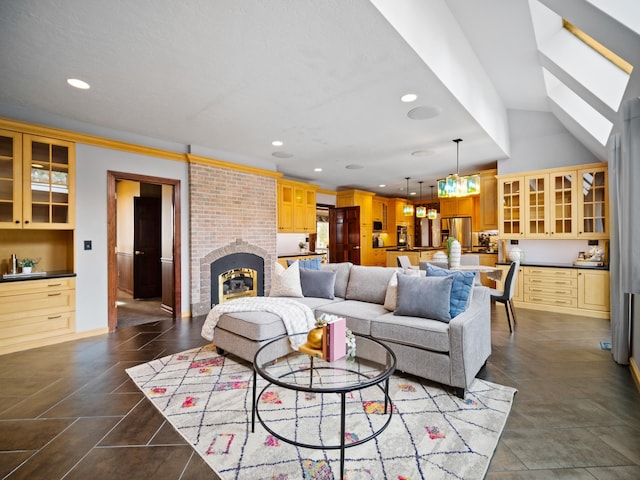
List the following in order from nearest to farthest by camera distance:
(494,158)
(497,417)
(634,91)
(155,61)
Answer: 1. (497,417)
2. (634,91)
3. (155,61)
4. (494,158)

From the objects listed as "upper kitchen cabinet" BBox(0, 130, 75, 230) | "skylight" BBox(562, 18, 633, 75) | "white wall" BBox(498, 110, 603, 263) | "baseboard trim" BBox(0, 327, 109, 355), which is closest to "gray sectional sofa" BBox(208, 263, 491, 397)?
"baseboard trim" BBox(0, 327, 109, 355)

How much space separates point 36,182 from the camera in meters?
3.57

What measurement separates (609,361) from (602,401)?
1.02m

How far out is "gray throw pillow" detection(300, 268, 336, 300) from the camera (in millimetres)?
3801

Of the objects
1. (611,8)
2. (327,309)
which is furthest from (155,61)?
(611,8)

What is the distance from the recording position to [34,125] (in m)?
3.50

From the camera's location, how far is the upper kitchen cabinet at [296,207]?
676 cm

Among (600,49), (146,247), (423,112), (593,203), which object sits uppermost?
(600,49)

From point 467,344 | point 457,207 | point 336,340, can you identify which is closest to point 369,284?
point 467,344

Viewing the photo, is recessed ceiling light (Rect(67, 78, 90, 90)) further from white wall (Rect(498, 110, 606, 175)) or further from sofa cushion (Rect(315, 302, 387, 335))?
white wall (Rect(498, 110, 606, 175))

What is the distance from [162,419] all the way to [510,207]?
19.7 feet

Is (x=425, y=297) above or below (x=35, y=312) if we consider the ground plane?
above

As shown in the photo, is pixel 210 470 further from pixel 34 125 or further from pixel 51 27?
pixel 34 125

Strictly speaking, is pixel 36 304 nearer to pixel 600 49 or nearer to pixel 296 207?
pixel 296 207
